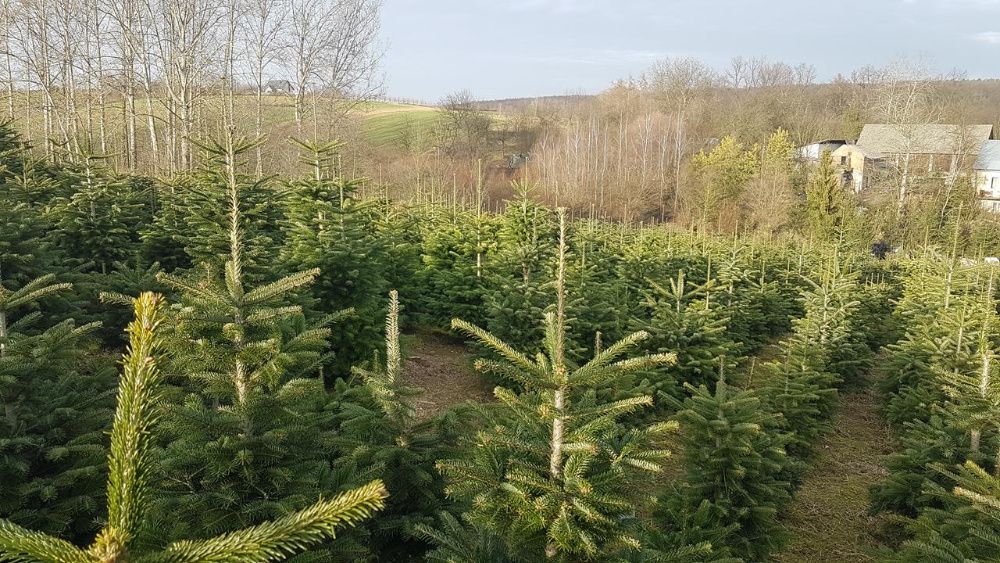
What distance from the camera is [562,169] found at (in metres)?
37.6

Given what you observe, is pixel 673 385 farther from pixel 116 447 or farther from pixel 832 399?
pixel 116 447

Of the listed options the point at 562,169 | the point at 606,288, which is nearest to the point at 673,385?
the point at 606,288

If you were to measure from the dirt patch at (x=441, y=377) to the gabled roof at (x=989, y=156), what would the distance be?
5414 centimetres

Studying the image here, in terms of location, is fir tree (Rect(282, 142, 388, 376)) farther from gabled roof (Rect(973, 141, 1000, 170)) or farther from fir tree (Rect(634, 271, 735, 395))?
gabled roof (Rect(973, 141, 1000, 170))

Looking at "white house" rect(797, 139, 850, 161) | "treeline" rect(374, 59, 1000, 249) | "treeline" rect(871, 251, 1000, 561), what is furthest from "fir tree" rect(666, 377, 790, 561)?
"white house" rect(797, 139, 850, 161)

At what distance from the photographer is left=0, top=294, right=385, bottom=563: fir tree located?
1.09 metres

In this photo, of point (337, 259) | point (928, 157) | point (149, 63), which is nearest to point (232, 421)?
point (337, 259)

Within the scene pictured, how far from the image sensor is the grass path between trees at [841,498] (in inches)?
277

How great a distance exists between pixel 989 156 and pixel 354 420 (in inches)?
2431

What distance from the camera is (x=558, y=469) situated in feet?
9.18

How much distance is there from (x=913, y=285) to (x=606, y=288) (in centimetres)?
968

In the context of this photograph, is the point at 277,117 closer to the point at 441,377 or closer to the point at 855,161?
the point at 441,377

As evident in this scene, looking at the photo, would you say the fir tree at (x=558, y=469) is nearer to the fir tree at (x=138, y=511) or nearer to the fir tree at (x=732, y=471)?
the fir tree at (x=138, y=511)

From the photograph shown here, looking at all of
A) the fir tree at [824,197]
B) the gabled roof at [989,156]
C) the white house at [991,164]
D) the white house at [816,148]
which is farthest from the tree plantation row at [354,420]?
the gabled roof at [989,156]
